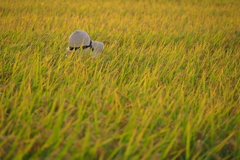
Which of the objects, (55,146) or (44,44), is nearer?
(55,146)

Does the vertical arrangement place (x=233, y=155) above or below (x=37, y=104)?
below

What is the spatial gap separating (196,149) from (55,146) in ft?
1.94

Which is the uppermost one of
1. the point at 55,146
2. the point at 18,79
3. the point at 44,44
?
the point at 44,44

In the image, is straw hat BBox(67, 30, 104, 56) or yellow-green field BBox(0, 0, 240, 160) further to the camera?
straw hat BBox(67, 30, 104, 56)

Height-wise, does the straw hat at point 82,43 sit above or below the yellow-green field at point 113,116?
above

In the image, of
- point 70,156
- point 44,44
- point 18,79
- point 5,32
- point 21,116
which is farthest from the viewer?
point 5,32

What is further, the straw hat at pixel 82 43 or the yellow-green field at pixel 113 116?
the straw hat at pixel 82 43

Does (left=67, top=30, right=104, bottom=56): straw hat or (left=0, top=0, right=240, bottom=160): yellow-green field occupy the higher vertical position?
(left=67, top=30, right=104, bottom=56): straw hat

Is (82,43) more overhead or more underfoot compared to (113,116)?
more overhead

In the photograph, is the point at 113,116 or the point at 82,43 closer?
the point at 113,116

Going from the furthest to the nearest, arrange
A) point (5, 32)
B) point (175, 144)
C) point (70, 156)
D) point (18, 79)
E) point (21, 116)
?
point (5, 32) < point (18, 79) < point (21, 116) < point (175, 144) < point (70, 156)

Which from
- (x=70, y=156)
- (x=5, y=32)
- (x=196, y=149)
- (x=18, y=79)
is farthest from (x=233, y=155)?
(x=5, y=32)

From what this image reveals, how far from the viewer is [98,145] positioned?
0.72 meters

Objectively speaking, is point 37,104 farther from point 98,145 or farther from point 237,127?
point 237,127
